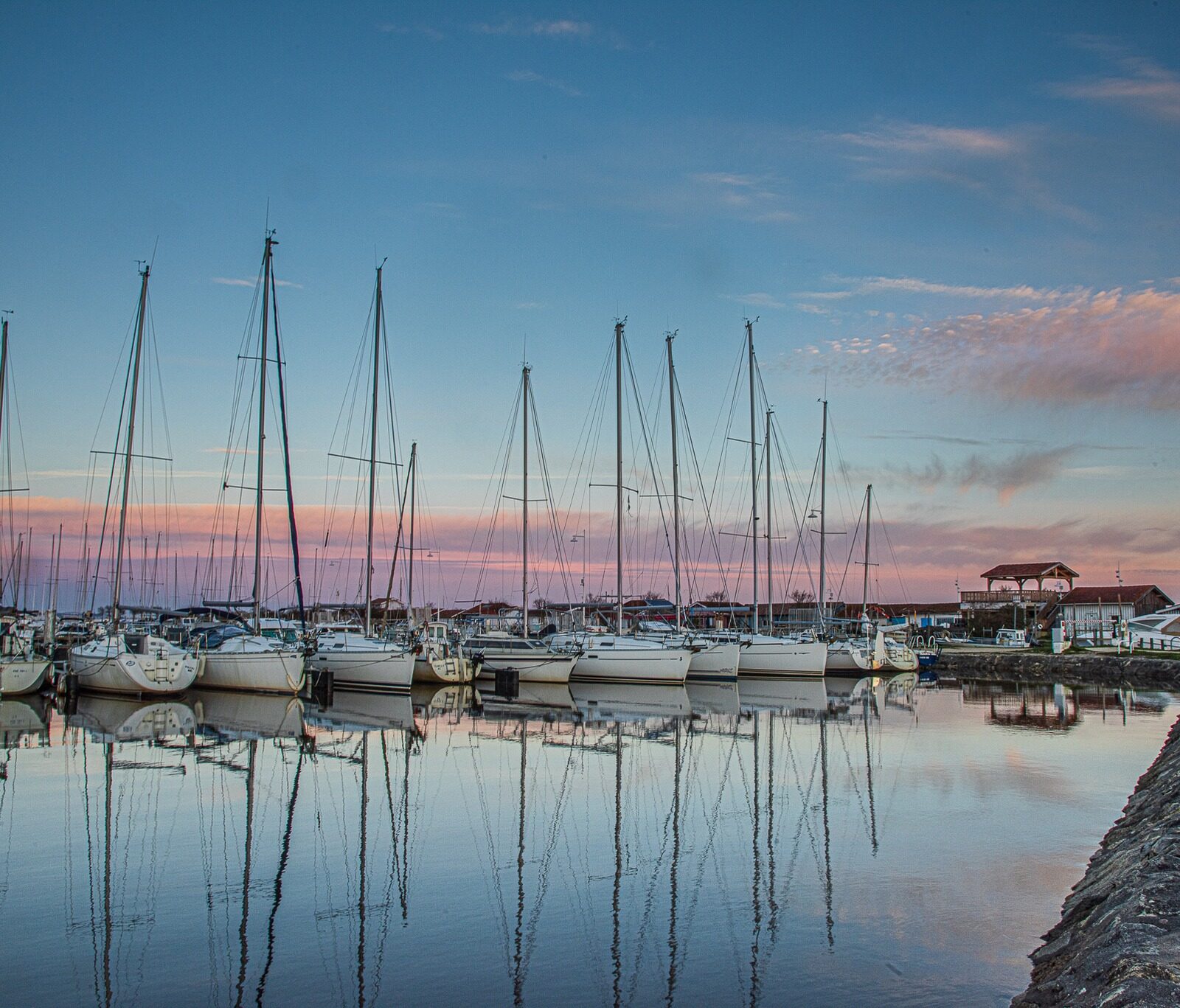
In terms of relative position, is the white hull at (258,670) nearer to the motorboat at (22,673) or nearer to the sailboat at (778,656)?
the motorboat at (22,673)

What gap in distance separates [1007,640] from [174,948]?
78.5 m

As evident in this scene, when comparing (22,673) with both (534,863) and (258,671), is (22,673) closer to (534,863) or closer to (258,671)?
(258,671)

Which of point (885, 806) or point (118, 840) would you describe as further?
point (885, 806)

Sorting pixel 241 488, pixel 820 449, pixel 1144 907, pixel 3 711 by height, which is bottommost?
pixel 3 711

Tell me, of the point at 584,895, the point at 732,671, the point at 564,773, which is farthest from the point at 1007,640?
the point at 584,895

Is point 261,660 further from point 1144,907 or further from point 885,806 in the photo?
point 1144,907

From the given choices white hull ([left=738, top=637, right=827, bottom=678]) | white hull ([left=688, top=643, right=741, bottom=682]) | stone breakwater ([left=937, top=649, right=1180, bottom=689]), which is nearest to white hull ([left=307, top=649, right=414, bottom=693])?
white hull ([left=688, top=643, right=741, bottom=682])

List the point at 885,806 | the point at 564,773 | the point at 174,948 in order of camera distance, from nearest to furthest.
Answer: the point at 174,948 → the point at 885,806 → the point at 564,773

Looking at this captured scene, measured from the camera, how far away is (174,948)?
10109 millimetres

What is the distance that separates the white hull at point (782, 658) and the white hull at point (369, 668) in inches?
Result: 775

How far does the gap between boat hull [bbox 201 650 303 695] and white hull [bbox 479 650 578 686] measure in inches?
391

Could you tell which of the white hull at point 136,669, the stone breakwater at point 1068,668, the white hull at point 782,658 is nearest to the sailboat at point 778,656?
the white hull at point 782,658

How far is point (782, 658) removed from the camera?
53250mm

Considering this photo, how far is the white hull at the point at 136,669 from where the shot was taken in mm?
36875
